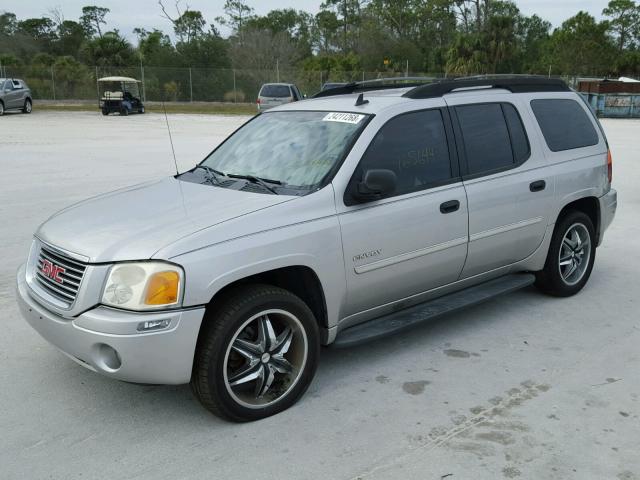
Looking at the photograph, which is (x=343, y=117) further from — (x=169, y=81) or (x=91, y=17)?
(x=91, y=17)

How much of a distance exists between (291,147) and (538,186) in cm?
196

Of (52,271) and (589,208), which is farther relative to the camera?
(589,208)

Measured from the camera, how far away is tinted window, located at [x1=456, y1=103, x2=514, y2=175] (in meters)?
4.55

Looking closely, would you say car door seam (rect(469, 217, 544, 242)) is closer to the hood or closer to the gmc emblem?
the hood

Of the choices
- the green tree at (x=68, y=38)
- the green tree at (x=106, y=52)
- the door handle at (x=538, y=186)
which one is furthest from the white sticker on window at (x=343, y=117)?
the green tree at (x=68, y=38)

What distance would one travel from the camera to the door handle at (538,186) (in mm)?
4859

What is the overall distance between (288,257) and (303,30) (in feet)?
320

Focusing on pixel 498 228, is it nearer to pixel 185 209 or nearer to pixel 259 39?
pixel 185 209

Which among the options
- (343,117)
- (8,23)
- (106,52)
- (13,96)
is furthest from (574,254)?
(8,23)

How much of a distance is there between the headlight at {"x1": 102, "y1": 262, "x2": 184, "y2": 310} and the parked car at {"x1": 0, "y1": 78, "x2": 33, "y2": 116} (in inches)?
1173

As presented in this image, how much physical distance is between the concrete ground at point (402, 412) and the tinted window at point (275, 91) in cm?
2405

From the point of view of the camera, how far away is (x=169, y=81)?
4381cm

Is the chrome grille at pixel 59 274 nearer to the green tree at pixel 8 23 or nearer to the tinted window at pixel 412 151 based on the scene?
the tinted window at pixel 412 151

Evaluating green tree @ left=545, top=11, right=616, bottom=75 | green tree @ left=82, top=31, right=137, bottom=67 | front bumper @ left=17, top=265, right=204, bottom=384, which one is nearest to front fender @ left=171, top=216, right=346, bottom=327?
front bumper @ left=17, top=265, right=204, bottom=384
